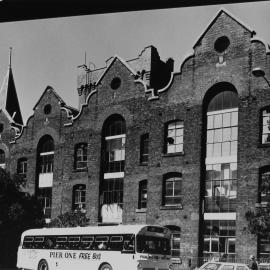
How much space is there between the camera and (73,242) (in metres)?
23.5

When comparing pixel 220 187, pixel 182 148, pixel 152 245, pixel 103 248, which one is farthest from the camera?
pixel 182 148

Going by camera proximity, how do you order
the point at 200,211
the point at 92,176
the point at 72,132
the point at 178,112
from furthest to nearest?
the point at 72,132 → the point at 92,176 → the point at 178,112 → the point at 200,211

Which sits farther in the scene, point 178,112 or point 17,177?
point 17,177

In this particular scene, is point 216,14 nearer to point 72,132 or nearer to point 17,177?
point 72,132

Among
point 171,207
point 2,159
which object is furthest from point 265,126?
point 2,159

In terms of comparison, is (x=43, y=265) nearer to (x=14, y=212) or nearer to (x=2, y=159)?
(x=14, y=212)

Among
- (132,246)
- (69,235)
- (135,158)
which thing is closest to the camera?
(132,246)

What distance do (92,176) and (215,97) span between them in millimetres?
10836

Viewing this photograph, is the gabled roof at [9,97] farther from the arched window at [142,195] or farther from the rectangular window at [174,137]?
the rectangular window at [174,137]

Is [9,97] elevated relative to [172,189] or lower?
elevated

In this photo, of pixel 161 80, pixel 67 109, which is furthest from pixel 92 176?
pixel 161 80

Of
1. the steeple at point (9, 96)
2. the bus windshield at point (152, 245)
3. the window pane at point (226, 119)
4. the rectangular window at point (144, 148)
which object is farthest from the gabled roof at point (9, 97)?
the bus windshield at point (152, 245)

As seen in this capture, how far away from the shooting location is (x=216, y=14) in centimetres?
2869

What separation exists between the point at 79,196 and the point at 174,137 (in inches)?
371
